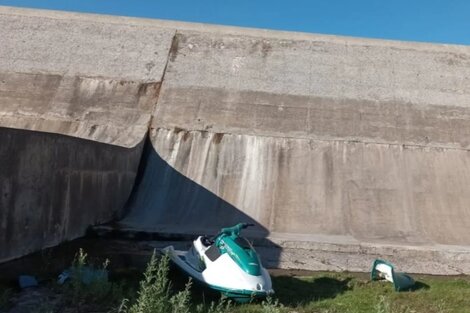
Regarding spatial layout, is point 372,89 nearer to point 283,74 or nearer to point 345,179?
point 283,74

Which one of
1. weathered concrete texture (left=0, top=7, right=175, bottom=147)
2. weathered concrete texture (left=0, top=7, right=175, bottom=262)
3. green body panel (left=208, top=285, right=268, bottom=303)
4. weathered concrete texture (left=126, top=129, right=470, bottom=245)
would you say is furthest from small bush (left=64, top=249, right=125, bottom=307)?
weathered concrete texture (left=0, top=7, right=175, bottom=147)

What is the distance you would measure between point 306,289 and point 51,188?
3.72 m

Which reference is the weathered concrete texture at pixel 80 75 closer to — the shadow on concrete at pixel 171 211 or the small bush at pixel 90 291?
the shadow on concrete at pixel 171 211

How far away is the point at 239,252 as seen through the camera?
235 inches

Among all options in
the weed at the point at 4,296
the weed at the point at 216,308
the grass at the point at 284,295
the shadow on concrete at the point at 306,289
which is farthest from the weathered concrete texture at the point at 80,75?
the weed at the point at 216,308

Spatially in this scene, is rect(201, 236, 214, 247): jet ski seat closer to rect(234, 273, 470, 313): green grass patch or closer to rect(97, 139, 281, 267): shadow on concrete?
rect(234, 273, 470, 313): green grass patch

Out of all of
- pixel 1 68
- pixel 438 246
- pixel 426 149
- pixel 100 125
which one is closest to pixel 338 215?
pixel 438 246

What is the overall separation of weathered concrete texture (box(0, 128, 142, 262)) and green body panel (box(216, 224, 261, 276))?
2.46 meters

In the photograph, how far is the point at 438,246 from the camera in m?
9.39

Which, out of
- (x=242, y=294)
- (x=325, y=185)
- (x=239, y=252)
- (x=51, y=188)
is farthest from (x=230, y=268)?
(x=325, y=185)

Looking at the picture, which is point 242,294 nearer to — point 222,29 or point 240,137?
point 240,137

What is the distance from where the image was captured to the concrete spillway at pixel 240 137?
8.72 m

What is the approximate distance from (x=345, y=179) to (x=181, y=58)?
5608mm

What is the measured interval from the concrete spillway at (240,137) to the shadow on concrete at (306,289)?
3.35 feet
